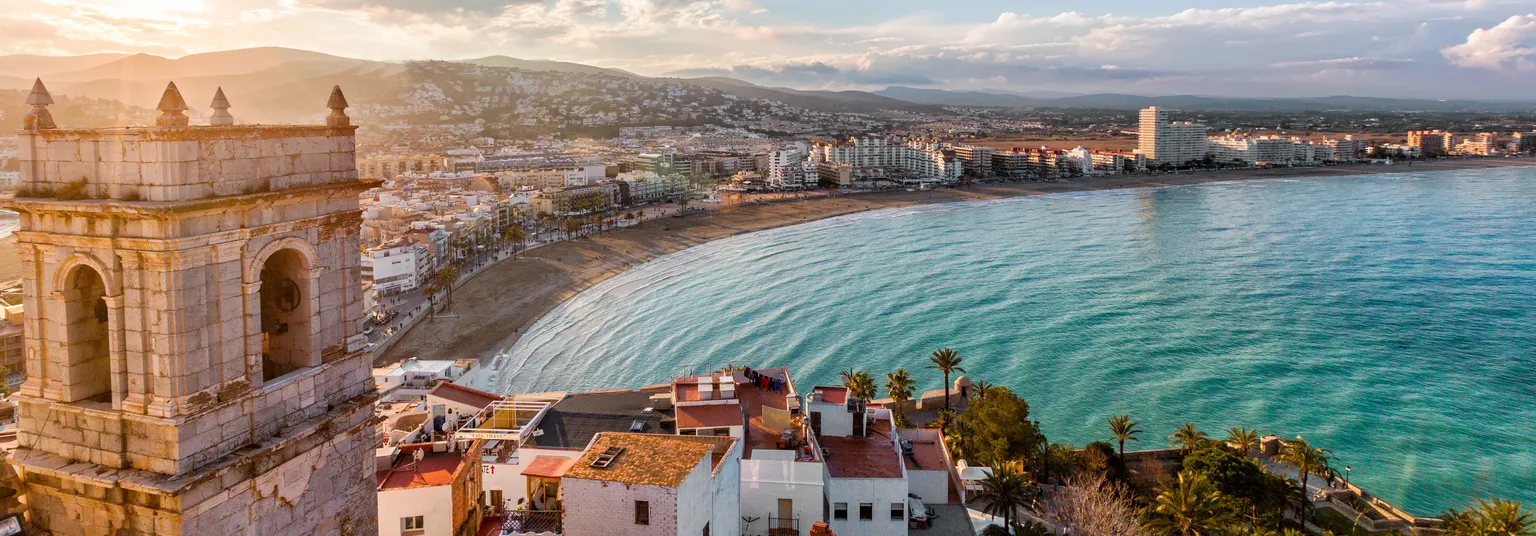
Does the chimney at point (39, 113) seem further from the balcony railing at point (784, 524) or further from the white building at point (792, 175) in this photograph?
the white building at point (792, 175)

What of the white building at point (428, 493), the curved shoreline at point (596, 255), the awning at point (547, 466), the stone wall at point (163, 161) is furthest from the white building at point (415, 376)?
the stone wall at point (163, 161)

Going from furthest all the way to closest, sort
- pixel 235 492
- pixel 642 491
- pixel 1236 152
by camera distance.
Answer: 1. pixel 1236 152
2. pixel 642 491
3. pixel 235 492

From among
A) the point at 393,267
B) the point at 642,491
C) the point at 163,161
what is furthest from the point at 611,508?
the point at 393,267

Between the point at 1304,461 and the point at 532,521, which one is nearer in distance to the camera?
Result: the point at 532,521

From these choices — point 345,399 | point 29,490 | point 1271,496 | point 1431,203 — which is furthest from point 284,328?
point 1431,203

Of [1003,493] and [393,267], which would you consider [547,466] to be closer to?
[1003,493]

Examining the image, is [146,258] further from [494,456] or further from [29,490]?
[494,456]
